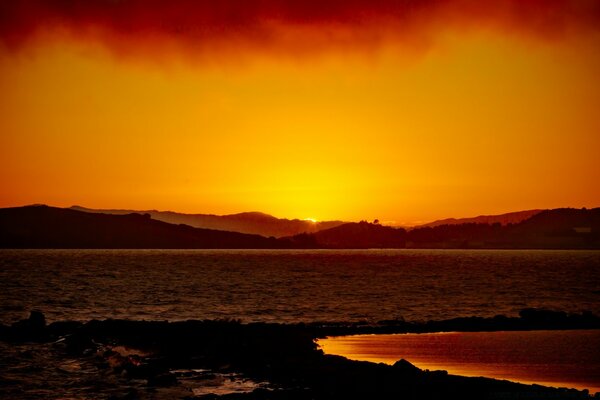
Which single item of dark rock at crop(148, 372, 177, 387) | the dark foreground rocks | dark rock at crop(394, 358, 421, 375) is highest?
dark rock at crop(394, 358, 421, 375)

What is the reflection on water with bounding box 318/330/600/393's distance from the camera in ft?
113

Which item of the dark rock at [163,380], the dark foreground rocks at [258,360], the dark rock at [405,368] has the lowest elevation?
the dark rock at [163,380]

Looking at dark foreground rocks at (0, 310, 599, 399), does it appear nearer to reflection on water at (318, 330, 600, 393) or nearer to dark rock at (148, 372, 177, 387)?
dark rock at (148, 372, 177, 387)

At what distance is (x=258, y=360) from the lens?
3947 cm

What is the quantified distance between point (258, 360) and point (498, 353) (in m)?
14.2

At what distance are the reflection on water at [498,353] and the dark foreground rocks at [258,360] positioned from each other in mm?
3202

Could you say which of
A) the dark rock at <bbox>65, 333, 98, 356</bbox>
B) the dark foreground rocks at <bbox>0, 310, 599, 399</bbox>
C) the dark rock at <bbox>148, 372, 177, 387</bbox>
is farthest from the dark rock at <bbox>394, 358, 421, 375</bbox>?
the dark rock at <bbox>65, 333, 98, 356</bbox>

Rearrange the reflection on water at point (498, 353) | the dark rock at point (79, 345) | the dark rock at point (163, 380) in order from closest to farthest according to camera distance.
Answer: the dark rock at point (163, 380) → the reflection on water at point (498, 353) → the dark rock at point (79, 345)

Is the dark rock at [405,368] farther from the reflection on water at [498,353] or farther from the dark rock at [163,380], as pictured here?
the dark rock at [163,380]

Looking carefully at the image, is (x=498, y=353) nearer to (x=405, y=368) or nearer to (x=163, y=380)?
(x=405, y=368)

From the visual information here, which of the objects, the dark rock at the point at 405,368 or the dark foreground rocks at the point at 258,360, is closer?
the dark foreground rocks at the point at 258,360

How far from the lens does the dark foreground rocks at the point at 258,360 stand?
29.1m

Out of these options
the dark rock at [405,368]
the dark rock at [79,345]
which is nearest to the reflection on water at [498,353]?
the dark rock at [405,368]

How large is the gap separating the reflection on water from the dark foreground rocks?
320cm
